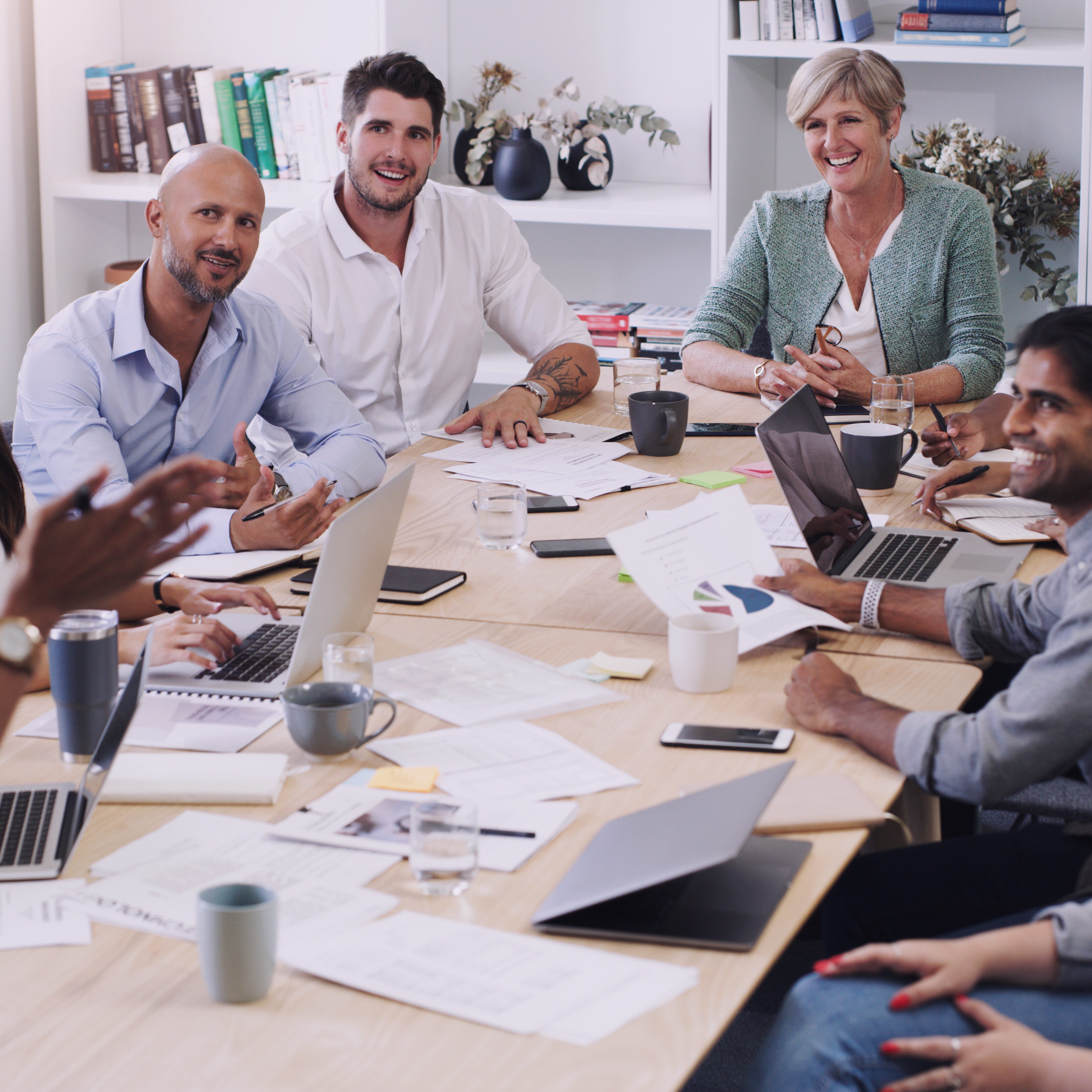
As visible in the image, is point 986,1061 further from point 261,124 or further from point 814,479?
point 261,124

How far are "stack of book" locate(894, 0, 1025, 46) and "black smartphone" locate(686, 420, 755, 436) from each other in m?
1.34

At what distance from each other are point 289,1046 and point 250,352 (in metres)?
1.68

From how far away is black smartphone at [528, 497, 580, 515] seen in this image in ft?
7.29

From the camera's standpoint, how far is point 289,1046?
36.6 inches

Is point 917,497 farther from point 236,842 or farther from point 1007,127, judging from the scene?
point 1007,127

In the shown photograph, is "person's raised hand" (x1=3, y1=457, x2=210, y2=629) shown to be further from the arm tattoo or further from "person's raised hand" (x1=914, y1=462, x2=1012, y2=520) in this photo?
the arm tattoo

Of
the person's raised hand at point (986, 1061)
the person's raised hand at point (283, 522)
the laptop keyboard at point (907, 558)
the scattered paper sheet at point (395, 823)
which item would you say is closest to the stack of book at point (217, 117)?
the person's raised hand at point (283, 522)

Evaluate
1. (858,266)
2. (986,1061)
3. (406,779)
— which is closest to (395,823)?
(406,779)

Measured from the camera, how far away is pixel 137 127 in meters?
3.98

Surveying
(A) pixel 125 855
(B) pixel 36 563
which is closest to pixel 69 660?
(A) pixel 125 855

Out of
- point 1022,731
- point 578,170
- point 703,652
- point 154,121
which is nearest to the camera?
point 1022,731

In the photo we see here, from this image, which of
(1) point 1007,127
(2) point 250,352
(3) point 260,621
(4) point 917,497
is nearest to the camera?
(3) point 260,621

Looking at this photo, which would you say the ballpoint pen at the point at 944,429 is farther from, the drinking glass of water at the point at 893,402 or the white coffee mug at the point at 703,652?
the white coffee mug at the point at 703,652

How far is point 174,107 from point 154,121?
0.27 feet
